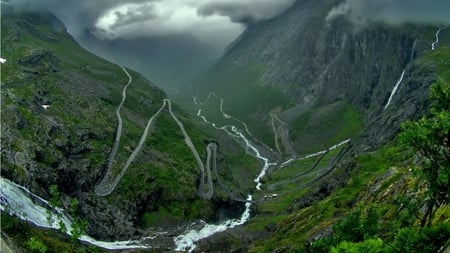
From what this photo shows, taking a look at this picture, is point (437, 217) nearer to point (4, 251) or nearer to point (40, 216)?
point (4, 251)

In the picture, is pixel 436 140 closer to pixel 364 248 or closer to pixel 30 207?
pixel 364 248

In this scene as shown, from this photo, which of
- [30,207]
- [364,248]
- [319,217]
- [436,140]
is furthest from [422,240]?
[30,207]

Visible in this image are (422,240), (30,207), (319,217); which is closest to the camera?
(422,240)

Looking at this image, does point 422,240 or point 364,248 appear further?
point 422,240

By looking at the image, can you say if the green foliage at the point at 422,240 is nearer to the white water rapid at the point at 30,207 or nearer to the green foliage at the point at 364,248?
the green foliage at the point at 364,248

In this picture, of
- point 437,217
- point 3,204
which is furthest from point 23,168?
point 437,217

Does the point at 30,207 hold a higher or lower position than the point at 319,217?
lower

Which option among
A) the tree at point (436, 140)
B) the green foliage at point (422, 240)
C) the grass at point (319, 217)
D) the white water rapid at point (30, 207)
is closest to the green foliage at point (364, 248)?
the green foliage at point (422, 240)

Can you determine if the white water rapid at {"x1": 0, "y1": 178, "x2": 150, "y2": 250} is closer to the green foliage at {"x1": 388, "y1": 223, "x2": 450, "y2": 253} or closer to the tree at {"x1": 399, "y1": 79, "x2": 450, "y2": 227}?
the green foliage at {"x1": 388, "y1": 223, "x2": 450, "y2": 253}
